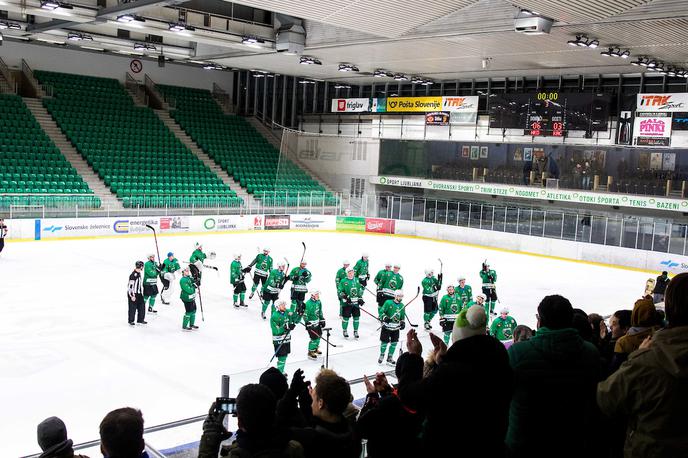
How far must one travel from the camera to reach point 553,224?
1043 inches

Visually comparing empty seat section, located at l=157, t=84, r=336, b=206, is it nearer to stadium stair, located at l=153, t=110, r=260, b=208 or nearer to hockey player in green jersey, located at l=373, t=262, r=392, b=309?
stadium stair, located at l=153, t=110, r=260, b=208

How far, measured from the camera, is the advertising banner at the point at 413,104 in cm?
3231

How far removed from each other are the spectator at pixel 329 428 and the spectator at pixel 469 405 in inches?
15.8

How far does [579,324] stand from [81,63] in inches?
1359

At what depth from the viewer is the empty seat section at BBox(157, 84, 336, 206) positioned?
32500 mm

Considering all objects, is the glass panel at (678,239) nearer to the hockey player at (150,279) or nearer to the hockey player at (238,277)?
the hockey player at (238,277)

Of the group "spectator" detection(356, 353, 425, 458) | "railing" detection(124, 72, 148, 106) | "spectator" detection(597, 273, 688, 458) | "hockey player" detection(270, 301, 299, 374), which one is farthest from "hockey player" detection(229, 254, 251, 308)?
"railing" detection(124, 72, 148, 106)

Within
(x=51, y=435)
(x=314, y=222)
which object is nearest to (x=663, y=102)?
(x=314, y=222)

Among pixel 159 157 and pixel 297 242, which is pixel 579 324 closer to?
pixel 297 242

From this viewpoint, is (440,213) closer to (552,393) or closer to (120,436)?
(552,393)

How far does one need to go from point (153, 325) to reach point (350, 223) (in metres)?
18.6

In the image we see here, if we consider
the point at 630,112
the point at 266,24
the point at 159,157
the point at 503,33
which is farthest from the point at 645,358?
the point at 159,157

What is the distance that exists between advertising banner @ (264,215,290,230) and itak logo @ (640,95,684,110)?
15.1 meters

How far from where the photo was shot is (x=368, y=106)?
114ft
